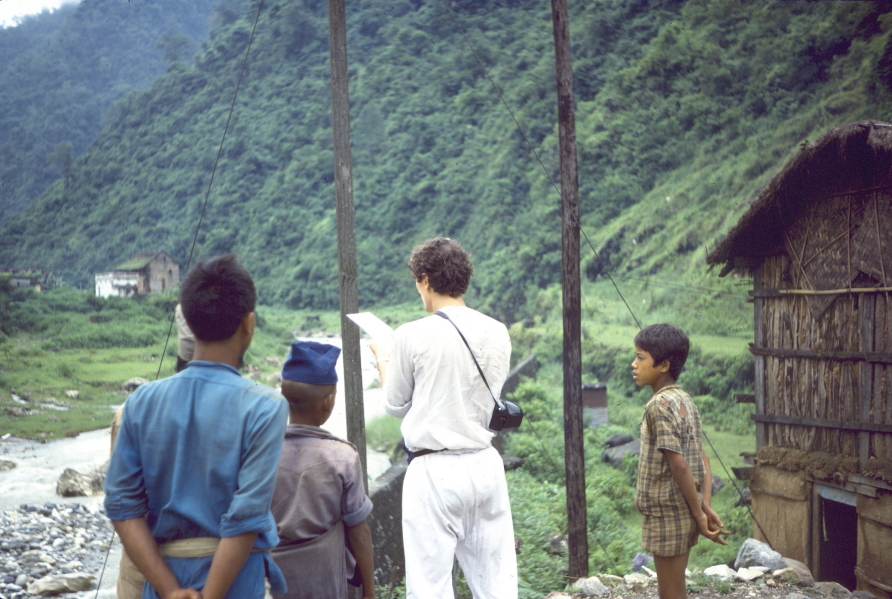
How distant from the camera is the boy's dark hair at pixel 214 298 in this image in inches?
69.5

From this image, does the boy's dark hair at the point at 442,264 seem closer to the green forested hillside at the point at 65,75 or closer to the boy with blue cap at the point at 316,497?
the boy with blue cap at the point at 316,497

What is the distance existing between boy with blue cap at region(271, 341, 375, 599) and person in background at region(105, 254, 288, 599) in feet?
1.50

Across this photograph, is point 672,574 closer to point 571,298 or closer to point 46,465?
point 571,298

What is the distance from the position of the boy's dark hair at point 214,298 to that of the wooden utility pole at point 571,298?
4891mm

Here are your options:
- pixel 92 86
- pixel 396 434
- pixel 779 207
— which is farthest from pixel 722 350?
pixel 92 86

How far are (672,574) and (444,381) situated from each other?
1.51 metres

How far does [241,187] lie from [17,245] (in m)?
17.9

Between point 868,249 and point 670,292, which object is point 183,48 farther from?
point 868,249

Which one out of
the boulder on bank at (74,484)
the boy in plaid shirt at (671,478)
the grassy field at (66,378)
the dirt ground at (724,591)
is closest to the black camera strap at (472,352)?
the boy in plaid shirt at (671,478)

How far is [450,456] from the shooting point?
8.73ft

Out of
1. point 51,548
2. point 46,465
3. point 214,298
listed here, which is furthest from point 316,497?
point 46,465

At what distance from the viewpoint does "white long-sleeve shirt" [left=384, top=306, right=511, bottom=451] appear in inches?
105

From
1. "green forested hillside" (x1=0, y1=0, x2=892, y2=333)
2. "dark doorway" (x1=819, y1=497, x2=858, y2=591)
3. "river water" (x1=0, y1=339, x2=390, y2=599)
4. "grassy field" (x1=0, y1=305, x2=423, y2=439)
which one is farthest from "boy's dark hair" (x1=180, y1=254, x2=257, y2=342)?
"green forested hillside" (x1=0, y1=0, x2=892, y2=333)

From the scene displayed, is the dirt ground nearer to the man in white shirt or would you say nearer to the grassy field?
the man in white shirt
